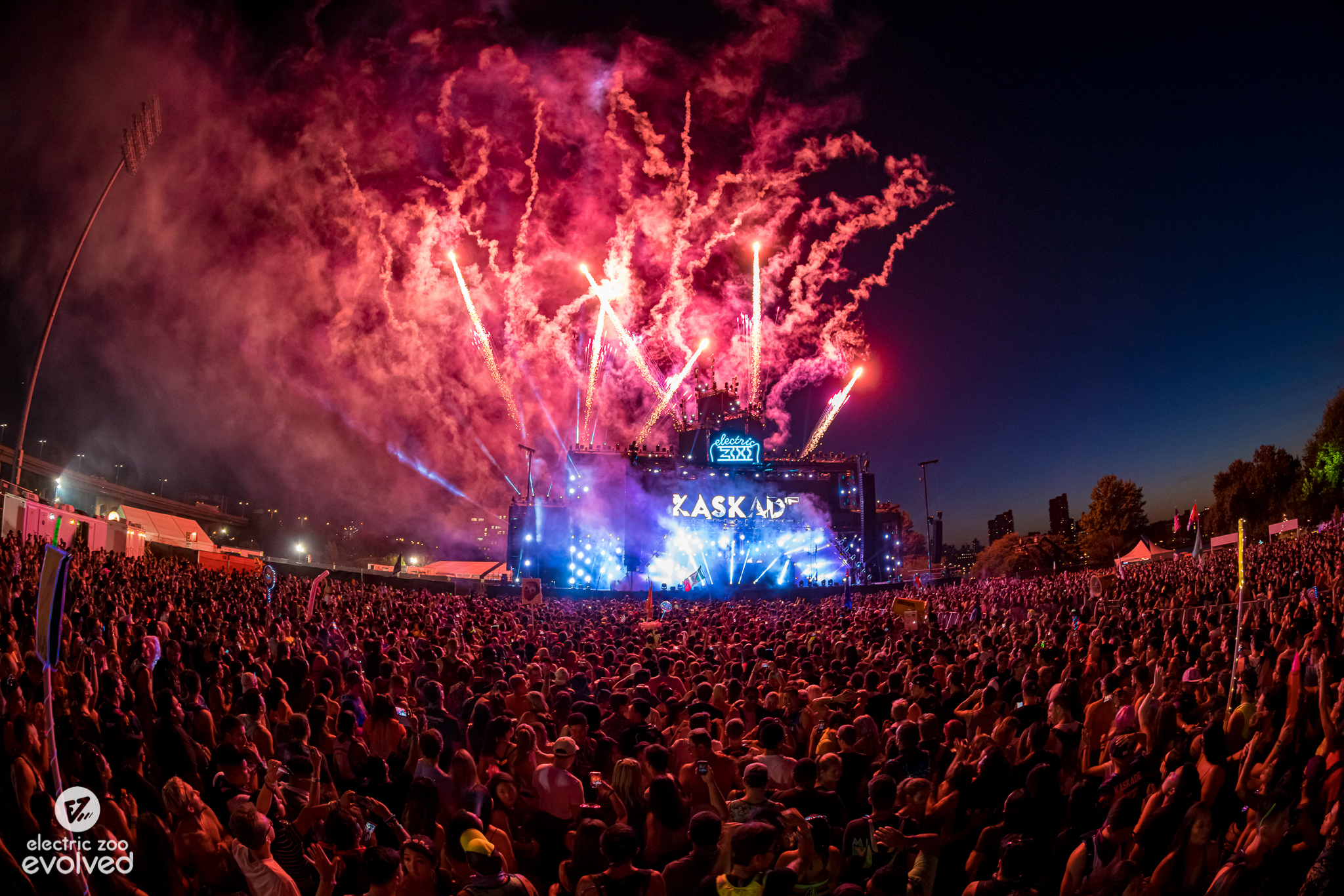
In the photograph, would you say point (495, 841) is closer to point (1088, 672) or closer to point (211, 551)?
point (1088, 672)

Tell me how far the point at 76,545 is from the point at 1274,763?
3436 cm

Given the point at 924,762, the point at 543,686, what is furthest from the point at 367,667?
the point at 924,762

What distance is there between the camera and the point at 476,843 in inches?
153

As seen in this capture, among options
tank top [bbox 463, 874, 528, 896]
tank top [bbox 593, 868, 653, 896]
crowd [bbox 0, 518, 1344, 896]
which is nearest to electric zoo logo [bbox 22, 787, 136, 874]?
crowd [bbox 0, 518, 1344, 896]

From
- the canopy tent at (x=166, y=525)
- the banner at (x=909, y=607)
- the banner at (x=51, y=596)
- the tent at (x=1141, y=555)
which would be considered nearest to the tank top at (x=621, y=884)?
the banner at (x=51, y=596)

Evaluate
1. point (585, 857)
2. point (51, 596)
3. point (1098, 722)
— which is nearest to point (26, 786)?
point (51, 596)

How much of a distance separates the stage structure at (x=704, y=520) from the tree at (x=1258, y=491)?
3847 cm

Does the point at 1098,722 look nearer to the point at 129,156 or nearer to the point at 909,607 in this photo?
the point at 909,607

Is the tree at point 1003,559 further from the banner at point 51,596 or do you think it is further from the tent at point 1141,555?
the banner at point 51,596

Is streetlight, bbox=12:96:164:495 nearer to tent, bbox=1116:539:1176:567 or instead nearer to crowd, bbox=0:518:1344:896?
crowd, bbox=0:518:1344:896

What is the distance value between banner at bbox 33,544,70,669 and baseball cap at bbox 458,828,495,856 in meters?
4.77

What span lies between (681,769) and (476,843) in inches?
79.1

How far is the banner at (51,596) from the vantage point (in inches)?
250

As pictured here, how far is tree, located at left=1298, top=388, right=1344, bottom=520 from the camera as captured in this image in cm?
5866
